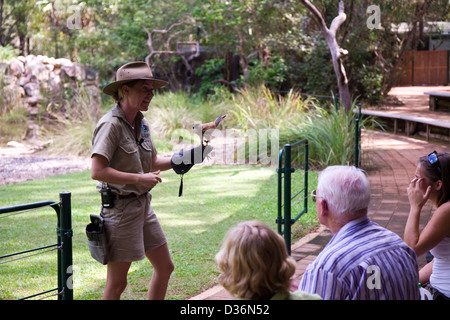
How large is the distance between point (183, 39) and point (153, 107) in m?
6.18

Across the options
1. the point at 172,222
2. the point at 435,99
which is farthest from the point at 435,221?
the point at 435,99

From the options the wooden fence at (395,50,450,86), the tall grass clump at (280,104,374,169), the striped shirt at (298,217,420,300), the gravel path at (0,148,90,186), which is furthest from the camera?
the wooden fence at (395,50,450,86)

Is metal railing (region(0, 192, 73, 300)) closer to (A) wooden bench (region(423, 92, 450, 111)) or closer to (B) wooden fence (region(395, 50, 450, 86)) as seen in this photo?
(A) wooden bench (region(423, 92, 450, 111))

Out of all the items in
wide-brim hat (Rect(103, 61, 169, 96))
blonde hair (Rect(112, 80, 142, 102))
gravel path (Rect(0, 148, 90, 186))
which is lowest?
gravel path (Rect(0, 148, 90, 186))

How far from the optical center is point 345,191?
242 cm

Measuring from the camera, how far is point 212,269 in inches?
201

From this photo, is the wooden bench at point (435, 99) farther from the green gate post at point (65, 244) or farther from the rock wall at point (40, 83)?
the green gate post at point (65, 244)

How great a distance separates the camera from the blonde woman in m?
1.98

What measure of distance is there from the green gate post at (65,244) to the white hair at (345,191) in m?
1.25

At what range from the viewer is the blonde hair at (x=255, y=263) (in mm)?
1977

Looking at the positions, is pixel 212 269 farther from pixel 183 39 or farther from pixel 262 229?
pixel 183 39

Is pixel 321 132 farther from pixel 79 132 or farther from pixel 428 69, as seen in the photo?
pixel 428 69

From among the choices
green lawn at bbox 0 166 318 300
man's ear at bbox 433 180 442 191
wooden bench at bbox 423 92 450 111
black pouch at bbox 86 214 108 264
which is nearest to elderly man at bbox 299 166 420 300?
man's ear at bbox 433 180 442 191

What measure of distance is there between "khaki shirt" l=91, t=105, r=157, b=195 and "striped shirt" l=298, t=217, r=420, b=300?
134 centimetres
